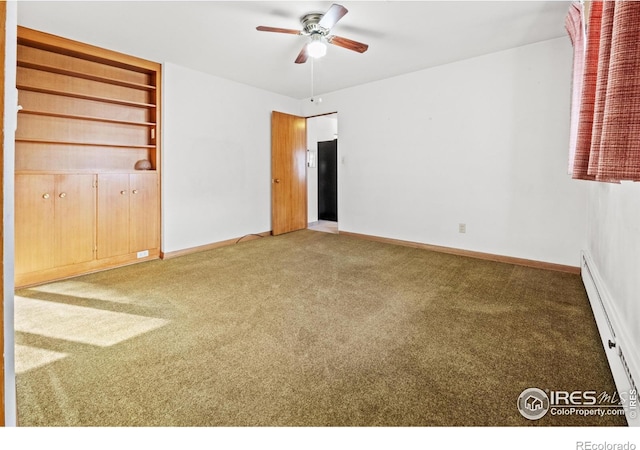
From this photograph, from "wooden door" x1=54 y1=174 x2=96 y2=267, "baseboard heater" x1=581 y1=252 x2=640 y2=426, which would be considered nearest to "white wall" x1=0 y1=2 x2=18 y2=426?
"baseboard heater" x1=581 y1=252 x2=640 y2=426

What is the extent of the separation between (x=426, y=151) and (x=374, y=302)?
98.5 inches

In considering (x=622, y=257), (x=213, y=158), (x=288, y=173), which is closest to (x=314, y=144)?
(x=288, y=173)

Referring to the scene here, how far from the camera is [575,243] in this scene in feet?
10.6

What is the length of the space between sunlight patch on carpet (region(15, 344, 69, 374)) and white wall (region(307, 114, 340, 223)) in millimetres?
4979

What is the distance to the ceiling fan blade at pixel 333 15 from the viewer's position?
7.32ft

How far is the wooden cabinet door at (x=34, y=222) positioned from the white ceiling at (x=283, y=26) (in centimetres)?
142

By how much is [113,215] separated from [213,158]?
147 cm

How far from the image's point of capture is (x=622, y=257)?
1665 millimetres

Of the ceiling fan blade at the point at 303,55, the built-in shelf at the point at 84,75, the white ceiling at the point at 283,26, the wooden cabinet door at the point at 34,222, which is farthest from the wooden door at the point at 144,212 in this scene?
the ceiling fan blade at the point at 303,55

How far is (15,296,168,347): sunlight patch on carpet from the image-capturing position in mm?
1979

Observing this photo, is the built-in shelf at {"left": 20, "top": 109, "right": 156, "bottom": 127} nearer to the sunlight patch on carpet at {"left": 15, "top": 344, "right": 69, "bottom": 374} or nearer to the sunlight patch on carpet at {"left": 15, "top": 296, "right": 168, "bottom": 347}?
the sunlight patch on carpet at {"left": 15, "top": 296, "right": 168, "bottom": 347}

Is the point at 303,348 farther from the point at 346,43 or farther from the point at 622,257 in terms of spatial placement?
the point at 346,43

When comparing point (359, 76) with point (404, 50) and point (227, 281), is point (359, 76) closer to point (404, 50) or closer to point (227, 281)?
point (404, 50)
